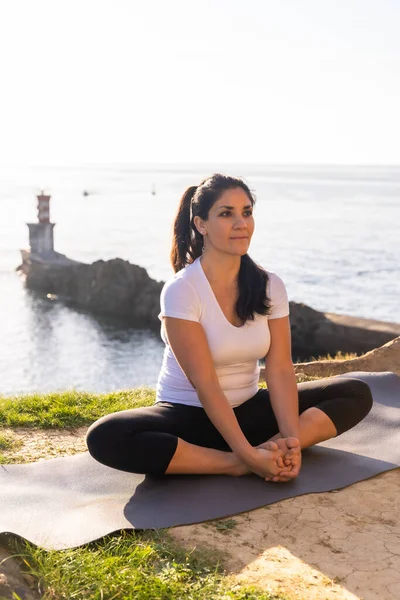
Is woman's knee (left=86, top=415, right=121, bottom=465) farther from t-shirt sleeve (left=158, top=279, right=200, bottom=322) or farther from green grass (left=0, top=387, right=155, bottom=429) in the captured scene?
green grass (left=0, top=387, right=155, bottom=429)

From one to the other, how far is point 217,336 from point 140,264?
47309mm

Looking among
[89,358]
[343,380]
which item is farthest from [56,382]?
[343,380]

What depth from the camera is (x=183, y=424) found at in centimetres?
371

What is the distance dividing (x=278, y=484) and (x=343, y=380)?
0.80 metres

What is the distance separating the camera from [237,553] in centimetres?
287

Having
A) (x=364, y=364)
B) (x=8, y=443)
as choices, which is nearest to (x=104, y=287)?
(x=364, y=364)

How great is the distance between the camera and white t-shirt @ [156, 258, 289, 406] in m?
3.64

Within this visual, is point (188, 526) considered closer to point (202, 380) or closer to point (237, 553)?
point (237, 553)

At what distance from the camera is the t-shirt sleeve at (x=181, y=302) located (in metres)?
3.60

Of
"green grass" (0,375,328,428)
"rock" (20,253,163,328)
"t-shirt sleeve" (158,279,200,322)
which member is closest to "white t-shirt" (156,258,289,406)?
"t-shirt sleeve" (158,279,200,322)

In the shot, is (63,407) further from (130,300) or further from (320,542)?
(130,300)

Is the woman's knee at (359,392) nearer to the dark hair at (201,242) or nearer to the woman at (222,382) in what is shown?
the woman at (222,382)

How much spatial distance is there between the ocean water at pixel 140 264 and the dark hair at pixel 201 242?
0.18 metres

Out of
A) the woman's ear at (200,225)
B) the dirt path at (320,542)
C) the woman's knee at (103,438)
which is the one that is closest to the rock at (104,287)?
the woman's ear at (200,225)
